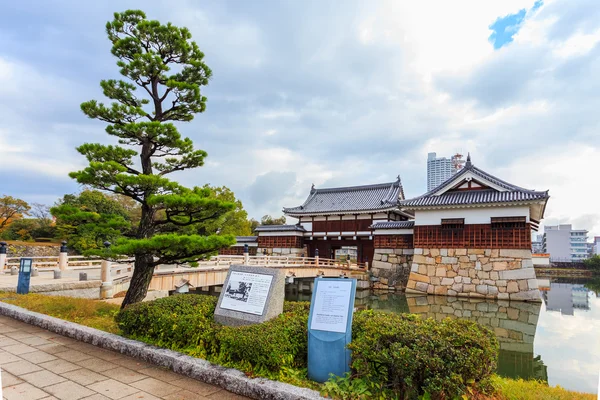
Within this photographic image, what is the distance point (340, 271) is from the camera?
24.0 meters

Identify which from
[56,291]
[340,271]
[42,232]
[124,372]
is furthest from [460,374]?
[42,232]

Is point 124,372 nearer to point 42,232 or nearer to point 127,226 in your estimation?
point 127,226

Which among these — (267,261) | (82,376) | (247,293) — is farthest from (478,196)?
(82,376)

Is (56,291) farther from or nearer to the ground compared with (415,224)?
nearer to the ground

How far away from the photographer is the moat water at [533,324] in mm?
7719

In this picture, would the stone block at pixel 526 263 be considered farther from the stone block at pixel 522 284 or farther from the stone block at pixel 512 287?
the stone block at pixel 512 287

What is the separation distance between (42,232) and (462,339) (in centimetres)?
3369

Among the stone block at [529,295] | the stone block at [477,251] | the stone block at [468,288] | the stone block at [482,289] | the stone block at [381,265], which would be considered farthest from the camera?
the stone block at [381,265]

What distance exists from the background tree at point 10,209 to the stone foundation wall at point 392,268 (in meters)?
27.9

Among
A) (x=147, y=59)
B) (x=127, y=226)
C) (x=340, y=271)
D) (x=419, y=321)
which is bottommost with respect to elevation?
(x=340, y=271)

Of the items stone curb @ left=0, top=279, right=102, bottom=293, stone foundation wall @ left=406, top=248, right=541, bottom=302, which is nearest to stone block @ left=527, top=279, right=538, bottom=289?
stone foundation wall @ left=406, top=248, right=541, bottom=302

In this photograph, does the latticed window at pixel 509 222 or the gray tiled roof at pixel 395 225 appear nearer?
the latticed window at pixel 509 222

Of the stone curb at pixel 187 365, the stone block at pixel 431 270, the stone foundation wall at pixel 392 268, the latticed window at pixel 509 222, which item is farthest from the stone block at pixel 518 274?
the stone curb at pixel 187 365

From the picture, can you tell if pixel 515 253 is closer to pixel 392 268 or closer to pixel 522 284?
pixel 522 284
